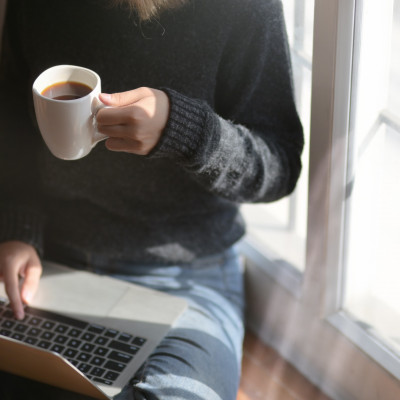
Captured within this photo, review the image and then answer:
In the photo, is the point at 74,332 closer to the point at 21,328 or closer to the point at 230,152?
the point at 21,328

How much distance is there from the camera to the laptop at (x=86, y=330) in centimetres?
106

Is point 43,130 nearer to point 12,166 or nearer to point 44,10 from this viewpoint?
point 44,10

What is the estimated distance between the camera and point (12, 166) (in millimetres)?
1303

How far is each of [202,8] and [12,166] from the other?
0.51 metres

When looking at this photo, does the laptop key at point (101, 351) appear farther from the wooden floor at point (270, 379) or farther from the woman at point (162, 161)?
the wooden floor at point (270, 379)

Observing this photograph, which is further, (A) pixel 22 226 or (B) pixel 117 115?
(A) pixel 22 226

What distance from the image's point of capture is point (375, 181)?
3.73ft

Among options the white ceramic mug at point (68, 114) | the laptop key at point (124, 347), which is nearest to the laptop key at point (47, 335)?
the laptop key at point (124, 347)

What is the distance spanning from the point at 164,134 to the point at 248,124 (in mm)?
254

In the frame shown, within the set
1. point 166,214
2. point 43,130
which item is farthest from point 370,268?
point 43,130

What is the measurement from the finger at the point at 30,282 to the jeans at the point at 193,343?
12 cm

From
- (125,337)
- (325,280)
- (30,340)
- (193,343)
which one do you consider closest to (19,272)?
(30,340)

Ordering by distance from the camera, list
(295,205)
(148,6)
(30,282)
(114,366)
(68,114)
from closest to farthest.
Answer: (68,114)
(148,6)
(114,366)
(30,282)
(295,205)

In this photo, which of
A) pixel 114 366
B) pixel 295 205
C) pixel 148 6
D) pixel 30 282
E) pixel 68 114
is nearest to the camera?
pixel 68 114
